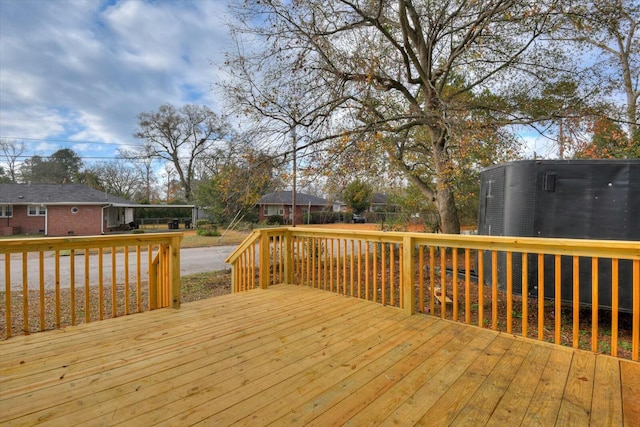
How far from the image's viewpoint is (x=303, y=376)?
1.96 metres

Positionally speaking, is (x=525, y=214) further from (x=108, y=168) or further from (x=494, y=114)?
(x=108, y=168)

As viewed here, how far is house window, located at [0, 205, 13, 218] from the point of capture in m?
18.6

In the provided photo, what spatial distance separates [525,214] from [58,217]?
24023 mm

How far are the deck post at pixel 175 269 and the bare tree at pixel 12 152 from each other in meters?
34.6

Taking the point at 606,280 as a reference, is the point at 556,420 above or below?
below

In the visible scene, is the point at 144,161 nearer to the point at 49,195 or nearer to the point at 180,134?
the point at 180,134

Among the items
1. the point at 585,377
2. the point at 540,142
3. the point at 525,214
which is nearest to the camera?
the point at 585,377

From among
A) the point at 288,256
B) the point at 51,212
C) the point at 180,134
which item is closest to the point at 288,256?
the point at 288,256

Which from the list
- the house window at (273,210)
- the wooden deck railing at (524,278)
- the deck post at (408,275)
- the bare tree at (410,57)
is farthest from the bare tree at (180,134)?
the deck post at (408,275)

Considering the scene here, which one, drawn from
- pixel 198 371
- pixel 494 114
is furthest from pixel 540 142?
pixel 198 371

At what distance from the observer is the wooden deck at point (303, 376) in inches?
61.6

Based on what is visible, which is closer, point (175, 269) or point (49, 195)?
point (175, 269)

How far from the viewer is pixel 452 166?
6.09m

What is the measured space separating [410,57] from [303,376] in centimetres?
699
